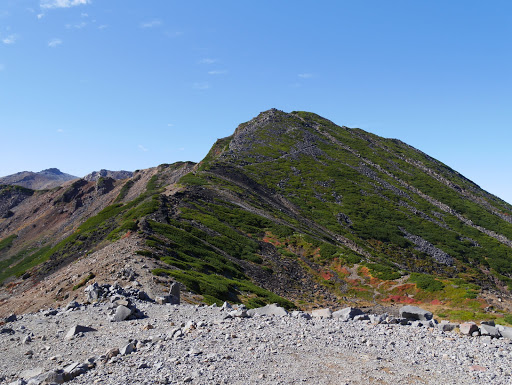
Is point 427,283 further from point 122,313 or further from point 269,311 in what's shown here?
point 122,313

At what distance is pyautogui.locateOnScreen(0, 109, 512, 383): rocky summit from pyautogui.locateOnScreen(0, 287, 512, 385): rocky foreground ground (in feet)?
0.32

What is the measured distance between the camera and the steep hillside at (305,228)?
46431 millimetres

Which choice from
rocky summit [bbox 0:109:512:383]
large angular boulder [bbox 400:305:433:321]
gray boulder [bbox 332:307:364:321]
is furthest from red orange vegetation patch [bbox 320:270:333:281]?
gray boulder [bbox 332:307:364:321]

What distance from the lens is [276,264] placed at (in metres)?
56.2

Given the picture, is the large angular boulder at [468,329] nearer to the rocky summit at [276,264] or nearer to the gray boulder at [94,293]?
the rocky summit at [276,264]

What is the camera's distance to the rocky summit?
546 inches

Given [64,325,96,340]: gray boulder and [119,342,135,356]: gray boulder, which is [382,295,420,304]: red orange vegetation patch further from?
[119,342,135,356]: gray boulder

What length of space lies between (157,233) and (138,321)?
29134 millimetres

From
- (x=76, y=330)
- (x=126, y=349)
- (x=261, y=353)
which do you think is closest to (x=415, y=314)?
(x=261, y=353)

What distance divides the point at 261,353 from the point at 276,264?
4346cm

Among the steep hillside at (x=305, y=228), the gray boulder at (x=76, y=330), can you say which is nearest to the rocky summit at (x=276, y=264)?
the gray boulder at (x=76, y=330)

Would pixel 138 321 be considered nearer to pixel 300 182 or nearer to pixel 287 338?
pixel 287 338

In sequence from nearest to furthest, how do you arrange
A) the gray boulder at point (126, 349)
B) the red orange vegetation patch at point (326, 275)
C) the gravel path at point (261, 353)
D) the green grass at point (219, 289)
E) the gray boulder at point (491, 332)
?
the gravel path at point (261, 353) → the gray boulder at point (126, 349) → the gray boulder at point (491, 332) → the green grass at point (219, 289) → the red orange vegetation patch at point (326, 275)

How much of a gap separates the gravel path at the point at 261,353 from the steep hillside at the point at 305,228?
14.1 metres
